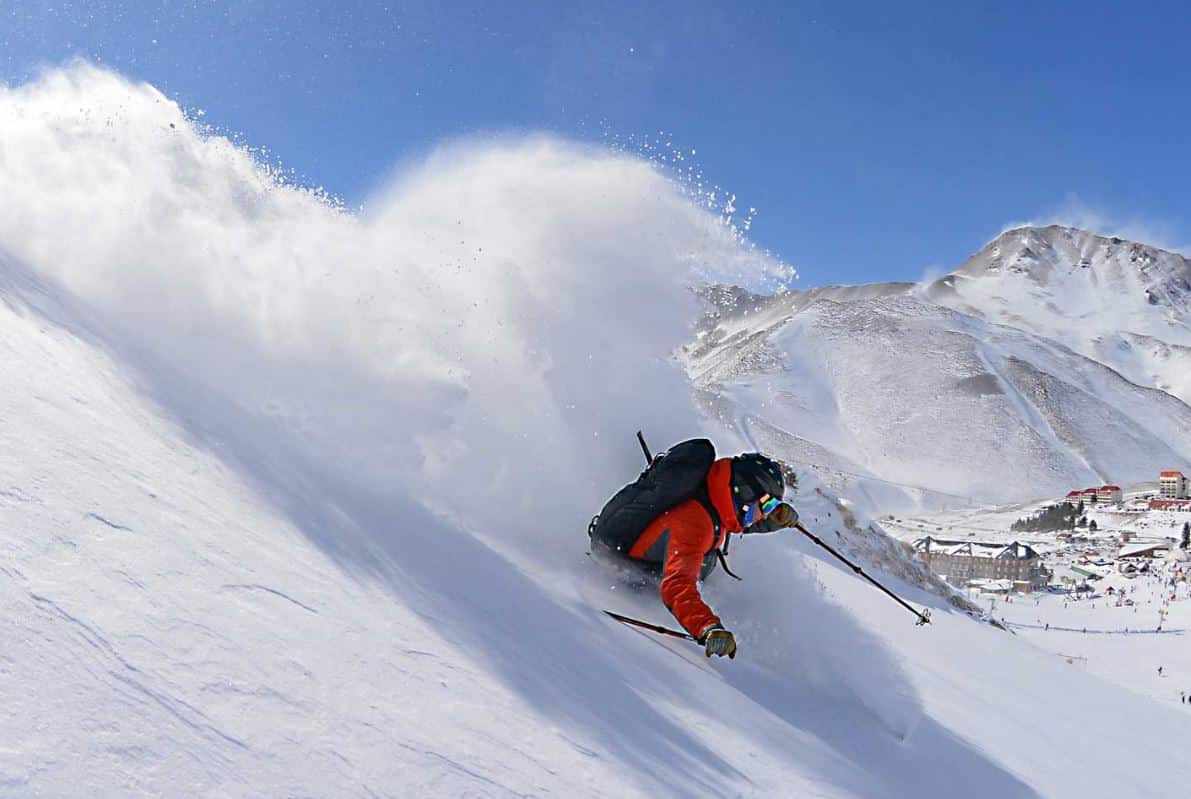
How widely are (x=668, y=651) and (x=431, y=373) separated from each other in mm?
4080

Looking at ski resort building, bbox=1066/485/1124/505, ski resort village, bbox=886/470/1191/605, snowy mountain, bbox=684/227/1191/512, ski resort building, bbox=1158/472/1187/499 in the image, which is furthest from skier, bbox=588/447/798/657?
ski resort building, bbox=1158/472/1187/499

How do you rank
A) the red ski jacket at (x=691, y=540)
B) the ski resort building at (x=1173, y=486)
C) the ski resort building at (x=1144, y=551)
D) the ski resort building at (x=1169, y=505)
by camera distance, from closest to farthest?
the red ski jacket at (x=691, y=540) < the ski resort building at (x=1144, y=551) < the ski resort building at (x=1169, y=505) < the ski resort building at (x=1173, y=486)

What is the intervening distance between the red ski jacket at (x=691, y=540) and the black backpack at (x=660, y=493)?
2.0 inches

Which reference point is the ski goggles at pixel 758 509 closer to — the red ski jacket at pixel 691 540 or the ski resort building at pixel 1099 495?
the red ski jacket at pixel 691 540

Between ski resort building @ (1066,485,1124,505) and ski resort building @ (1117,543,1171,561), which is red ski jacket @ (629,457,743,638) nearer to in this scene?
ski resort building @ (1117,543,1171,561)

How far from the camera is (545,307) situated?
30.4 feet

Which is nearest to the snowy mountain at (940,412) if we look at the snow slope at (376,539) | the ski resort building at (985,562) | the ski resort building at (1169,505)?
the ski resort building at (1169,505)

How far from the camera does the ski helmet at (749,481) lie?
576 centimetres

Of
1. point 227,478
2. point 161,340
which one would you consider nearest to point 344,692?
point 227,478

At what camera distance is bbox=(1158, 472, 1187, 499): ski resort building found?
5231 inches

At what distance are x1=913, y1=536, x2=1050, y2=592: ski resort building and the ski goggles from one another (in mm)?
75668

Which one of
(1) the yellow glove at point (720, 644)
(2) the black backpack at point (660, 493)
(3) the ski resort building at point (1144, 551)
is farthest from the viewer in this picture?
(3) the ski resort building at point (1144, 551)

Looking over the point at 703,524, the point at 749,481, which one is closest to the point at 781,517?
the point at 749,481

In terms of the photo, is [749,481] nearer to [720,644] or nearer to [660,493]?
[660,493]
